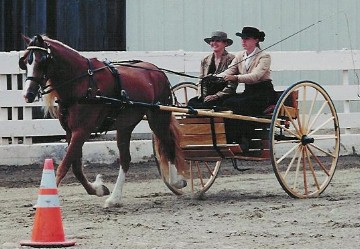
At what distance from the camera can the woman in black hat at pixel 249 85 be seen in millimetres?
12227

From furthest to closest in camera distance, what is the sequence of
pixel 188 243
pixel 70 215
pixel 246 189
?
1. pixel 246 189
2. pixel 70 215
3. pixel 188 243

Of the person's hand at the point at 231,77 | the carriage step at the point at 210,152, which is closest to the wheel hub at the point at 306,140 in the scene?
the carriage step at the point at 210,152

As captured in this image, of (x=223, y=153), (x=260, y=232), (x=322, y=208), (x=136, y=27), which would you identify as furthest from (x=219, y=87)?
(x=136, y=27)

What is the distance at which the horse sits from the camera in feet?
36.2

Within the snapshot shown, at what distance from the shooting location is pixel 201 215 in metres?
10.7

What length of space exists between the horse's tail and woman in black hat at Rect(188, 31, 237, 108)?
322 mm

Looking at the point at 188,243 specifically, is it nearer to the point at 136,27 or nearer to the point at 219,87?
the point at 219,87

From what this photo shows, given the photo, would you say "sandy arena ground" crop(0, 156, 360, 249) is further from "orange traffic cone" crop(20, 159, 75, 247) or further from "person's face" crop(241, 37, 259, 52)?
"person's face" crop(241, 37, 259, 52)

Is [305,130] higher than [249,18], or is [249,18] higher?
[249,18]

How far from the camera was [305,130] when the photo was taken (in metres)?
12.5

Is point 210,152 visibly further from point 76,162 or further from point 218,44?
point 76,162

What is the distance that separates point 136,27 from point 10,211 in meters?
7.80

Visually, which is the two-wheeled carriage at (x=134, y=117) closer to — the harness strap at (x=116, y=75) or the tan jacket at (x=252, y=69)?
the harness strap at (x=116, y=75)

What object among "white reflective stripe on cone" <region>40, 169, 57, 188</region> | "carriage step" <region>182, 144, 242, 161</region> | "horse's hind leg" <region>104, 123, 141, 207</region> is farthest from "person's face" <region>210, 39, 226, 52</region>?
"white reflective stripe on cone" <region>40, 169, 57, 188</region>
